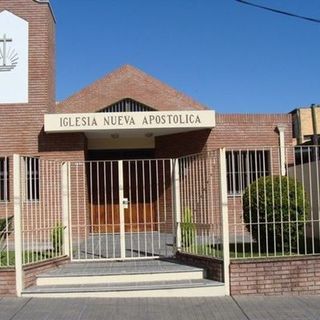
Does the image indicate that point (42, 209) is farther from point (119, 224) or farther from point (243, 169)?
point (243, 169)

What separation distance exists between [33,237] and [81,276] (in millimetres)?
1408

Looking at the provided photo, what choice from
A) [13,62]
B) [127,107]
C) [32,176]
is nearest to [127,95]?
[127,107]

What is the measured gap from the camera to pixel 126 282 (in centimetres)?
1037

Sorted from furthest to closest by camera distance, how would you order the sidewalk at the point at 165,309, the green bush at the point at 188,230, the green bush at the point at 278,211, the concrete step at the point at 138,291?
the green bush at the point at 188,230
the green bush at the point at 278,211
the concrete step at the point at 138,291
the sidewalk at the point at 165,309

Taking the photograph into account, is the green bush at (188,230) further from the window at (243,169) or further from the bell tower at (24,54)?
the bell tower at (24,54)

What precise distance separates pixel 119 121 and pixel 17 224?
26.0 ft

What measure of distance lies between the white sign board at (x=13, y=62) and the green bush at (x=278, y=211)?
32.1ft

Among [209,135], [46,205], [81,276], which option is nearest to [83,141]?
[209,135]

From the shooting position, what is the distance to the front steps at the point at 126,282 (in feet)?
32.4

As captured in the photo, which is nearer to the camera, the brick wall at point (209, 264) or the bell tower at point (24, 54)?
the brick wall at point (209, 264)

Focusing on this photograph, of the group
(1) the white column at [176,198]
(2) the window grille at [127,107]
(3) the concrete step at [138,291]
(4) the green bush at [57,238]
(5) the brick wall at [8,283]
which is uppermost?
(2) the window grille at [127,107]

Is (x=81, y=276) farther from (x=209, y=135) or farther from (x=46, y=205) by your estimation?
(x=209, y=135)

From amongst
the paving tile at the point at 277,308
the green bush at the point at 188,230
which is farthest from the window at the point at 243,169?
the paving tile at the point at 277,308

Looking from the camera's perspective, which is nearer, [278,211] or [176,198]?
[278,211]
